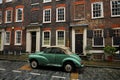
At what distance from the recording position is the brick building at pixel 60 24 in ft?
53.3

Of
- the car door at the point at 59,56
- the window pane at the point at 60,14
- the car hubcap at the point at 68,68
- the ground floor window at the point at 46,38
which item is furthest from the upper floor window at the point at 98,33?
the car hubcap at the point at 68,68

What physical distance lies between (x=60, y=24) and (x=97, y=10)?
16.7ft

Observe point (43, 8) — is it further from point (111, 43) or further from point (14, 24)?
point (111, 43)

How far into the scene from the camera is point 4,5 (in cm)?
2402

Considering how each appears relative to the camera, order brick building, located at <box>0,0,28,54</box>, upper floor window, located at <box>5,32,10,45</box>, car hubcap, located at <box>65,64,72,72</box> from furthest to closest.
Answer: upper floor window, located at <box>5,32,10,45</box> → brick building, located at <box>0,0,28,54</box> → car hubcap, located at <box>65,64,72,72</box>

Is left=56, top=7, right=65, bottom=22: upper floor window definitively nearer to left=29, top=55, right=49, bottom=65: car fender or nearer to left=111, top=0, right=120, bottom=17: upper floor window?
left=111, top=0, right=120, bottom=17: upper floor window

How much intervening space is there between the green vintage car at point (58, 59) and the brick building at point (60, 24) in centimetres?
687

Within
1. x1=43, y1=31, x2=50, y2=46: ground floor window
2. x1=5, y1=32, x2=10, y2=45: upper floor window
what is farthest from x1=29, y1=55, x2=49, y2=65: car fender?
x1=5, y1=32, x2=10, y2=45: upper floor window

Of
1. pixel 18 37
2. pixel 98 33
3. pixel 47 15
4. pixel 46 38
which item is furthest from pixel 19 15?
pixel 98 33

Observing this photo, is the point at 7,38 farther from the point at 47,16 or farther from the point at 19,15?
the point at 47,16

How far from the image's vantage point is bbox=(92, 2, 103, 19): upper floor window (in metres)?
16.8

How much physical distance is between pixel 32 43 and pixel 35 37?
1037mm

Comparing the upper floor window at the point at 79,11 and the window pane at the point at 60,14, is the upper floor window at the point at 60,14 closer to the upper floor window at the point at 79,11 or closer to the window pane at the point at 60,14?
the window pane at the point at 60,14

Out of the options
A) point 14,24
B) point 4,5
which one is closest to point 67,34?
point 14,24
